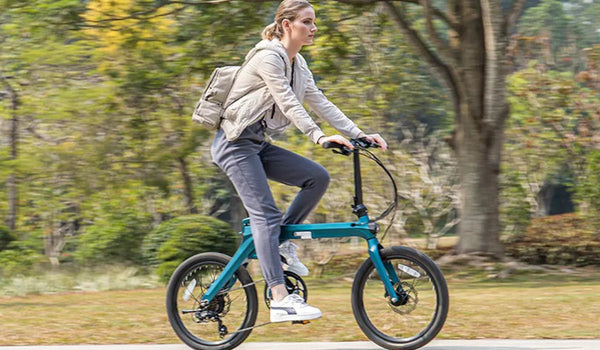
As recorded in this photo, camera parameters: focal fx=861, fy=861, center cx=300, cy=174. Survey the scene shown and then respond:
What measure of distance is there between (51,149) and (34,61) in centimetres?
165

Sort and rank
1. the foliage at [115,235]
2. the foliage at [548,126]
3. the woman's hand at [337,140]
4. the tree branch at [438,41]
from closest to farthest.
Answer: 1. the woman's hand at [337,140]
2. the tree branch at [438,41]
3. the foliage at [548,126]
4. the foliage at [115,235]

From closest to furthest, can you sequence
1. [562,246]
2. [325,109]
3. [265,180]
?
1. [265,180]
2. [325,109]
3. [562,246]

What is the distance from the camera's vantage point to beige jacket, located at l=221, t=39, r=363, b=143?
4984 millimetres

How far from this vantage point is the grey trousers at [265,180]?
514 cm

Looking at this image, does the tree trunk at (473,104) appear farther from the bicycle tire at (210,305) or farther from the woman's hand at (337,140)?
the woman's hand at (337,140)

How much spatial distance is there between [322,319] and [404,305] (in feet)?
5.45

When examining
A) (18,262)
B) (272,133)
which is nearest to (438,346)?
(272,133)

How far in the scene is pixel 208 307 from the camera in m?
5.52

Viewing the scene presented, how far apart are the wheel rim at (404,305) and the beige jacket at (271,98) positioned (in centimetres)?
88

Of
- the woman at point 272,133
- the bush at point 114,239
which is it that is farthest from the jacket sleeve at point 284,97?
the bush at point 114,239

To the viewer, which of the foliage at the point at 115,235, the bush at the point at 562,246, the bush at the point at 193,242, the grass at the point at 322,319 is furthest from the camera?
the foliage at the point at 115,235

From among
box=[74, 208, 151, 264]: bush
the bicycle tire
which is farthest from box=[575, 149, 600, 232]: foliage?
the bicycle tire

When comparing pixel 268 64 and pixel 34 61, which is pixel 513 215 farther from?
pixel 268 64

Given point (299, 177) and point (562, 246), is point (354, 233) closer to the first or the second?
point (299, 177)
